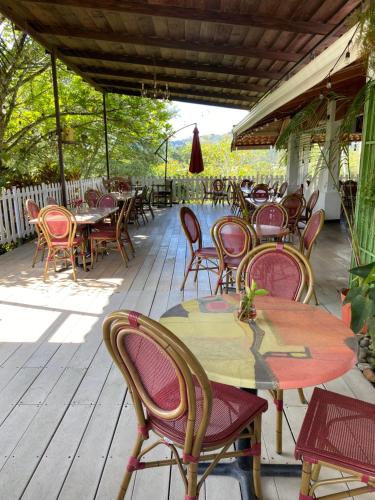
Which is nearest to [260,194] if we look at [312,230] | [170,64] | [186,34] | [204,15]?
[170,64]

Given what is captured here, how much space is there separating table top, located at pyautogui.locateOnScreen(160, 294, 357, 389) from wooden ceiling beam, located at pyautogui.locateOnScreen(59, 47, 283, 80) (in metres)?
5.78

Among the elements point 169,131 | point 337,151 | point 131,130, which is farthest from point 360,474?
point 169,131

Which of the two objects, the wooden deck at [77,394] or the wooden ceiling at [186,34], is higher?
the wooden ceiling at [186,34]

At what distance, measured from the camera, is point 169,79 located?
8.03m

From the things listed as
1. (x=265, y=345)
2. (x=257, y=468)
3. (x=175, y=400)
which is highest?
(x=265, y=345)

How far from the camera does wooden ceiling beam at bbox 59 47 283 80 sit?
6.68 meters

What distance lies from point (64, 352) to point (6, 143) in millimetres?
8627

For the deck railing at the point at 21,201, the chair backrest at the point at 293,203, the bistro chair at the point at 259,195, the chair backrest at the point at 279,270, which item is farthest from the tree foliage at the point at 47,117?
the chair backrest at the point at 279,270

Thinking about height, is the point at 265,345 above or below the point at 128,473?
above

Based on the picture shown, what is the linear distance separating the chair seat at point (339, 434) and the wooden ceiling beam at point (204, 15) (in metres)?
4.08

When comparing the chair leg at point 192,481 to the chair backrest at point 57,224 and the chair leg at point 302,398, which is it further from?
the chair backrest at point 57,224

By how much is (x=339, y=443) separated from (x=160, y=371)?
66cm

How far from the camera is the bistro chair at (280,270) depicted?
2156 mm

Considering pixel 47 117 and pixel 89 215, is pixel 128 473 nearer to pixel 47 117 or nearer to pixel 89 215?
pixel 89 215
